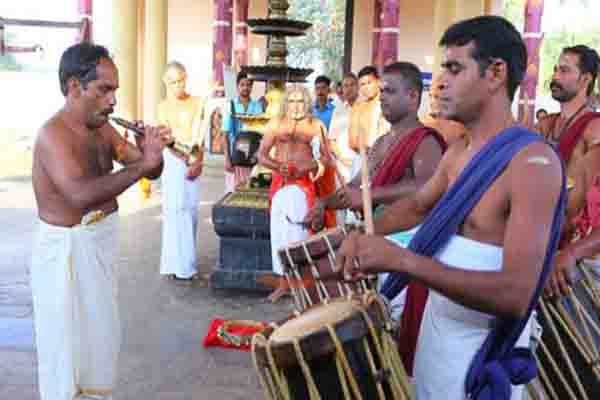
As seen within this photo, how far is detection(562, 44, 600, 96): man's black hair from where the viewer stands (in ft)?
11.9

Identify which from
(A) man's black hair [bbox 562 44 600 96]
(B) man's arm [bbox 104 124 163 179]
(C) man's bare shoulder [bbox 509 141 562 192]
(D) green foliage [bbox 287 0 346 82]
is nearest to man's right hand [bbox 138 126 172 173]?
(B) man's arm [bbox 104 124 163 179]

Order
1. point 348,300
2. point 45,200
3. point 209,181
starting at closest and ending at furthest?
point 348,300 → point 45,200 → point 209,181

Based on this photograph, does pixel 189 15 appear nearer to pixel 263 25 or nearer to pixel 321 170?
pixel 263 25

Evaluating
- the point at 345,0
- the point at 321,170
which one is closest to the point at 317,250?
the point at 321,170

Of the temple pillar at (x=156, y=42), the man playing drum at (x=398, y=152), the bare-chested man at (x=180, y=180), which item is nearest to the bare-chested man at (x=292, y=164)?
the bare-chested man at (x=180, y=180)

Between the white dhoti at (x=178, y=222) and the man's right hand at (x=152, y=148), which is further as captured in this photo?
the white dhoti at (x=178, y=222)

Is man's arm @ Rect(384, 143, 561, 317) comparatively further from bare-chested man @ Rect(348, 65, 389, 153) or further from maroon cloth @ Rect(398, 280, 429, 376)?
bare-chested man @ Rect(348, 65, 389, 153)

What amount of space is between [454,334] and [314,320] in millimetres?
410

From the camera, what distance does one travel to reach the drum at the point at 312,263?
2.61 m

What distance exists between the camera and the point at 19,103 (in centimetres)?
2047

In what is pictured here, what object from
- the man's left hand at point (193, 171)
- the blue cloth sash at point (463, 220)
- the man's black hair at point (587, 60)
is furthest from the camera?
the man's left hand at point (193, 171)

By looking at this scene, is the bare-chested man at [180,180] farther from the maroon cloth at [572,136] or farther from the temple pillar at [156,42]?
the temple pillar at [156,42]

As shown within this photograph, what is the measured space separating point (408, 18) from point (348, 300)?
857 inches

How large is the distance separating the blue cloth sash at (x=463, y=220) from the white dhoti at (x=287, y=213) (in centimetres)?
356
